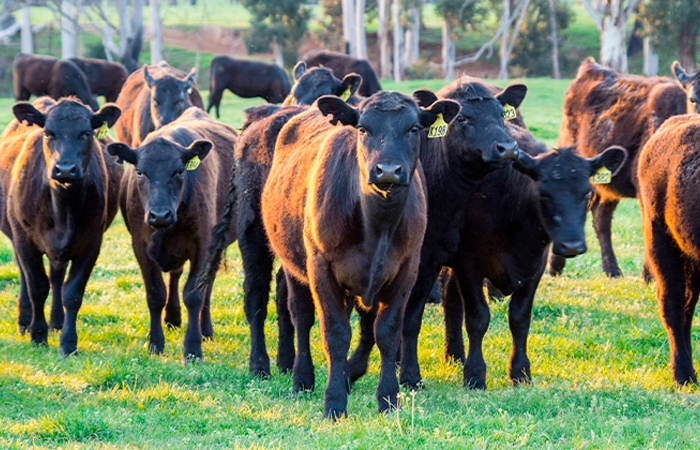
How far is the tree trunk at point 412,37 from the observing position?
5488 centimetres

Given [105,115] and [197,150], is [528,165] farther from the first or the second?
[105,115]

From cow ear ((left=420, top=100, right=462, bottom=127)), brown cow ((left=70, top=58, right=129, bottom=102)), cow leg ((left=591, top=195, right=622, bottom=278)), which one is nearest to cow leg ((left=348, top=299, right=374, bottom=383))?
cow ear ((left=420, top=100, right=462, bottom=127))

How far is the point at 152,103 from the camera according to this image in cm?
1633

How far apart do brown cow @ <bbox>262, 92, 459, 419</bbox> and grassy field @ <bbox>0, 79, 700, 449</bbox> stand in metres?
0.49

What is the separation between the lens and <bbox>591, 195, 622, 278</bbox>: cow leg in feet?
42.3

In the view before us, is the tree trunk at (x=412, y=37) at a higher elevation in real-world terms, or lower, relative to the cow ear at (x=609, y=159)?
lower

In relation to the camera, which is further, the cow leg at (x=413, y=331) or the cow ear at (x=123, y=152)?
the cow ear at (x=123, y=152)

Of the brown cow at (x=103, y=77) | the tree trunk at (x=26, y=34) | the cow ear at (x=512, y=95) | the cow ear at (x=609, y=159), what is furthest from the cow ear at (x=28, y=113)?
the tree trunk at (x=26, y=34)

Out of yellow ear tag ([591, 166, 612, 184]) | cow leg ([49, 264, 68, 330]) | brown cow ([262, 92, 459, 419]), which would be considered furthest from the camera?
cow leg ([49, 264, 68, 330])

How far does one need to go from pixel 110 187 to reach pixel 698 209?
19.0 feet

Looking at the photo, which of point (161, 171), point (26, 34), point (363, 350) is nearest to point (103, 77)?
point (26, 34)

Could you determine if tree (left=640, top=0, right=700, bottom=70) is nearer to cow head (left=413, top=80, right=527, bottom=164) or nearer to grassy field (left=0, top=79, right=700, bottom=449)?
grassy field (left=0, top=79, right=700, bottom=449)

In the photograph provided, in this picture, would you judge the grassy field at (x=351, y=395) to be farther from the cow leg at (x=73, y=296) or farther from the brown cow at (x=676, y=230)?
the brown cow at (x=676, y=230)

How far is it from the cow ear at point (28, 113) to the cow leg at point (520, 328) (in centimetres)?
481
